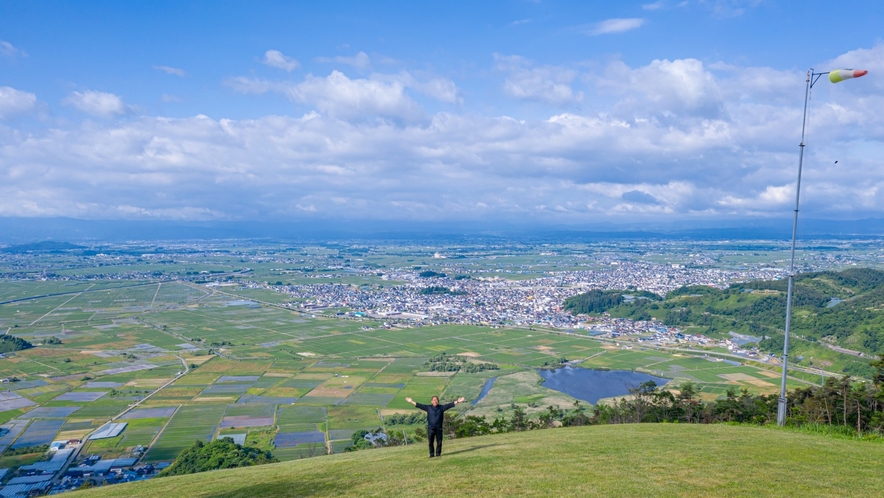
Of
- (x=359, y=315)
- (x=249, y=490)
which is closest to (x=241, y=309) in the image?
(x=359, y=315)

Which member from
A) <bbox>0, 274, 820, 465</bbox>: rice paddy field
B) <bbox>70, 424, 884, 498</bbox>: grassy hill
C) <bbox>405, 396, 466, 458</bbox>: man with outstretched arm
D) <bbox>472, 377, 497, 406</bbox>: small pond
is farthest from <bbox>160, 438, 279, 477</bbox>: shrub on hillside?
<bbox>472, 377, 497, 406</bbox>: small pond

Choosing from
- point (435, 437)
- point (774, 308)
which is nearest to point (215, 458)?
point (435, 437)

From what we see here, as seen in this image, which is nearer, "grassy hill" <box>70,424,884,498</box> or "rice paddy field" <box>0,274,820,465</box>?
"grassy hill" <box>70,424,884,498</box>

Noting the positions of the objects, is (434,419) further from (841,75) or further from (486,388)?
(486,388)

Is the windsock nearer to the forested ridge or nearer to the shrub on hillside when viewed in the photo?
the shrub on hillside

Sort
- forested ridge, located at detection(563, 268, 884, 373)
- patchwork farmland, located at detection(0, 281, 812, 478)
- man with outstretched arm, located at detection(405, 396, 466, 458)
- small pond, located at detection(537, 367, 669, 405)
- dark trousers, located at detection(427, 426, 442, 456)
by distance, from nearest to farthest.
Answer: man with outstretched arm, located at detection(405, 396, 466, 458) < dark trousers, located at detection(427, 426, 442, 456) < patchwork farmland, located at detection(0, 281, 812, 478) < small pond, located at detection(537, 367, 669, 405) < forested ridge, located at detection(563, 268, 884, 373)

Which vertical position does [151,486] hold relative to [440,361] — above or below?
above

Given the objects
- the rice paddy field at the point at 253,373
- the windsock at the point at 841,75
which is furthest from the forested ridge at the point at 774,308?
the windsock at the point at 841,75

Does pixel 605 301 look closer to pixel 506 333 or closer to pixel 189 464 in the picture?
pixel 506 333
